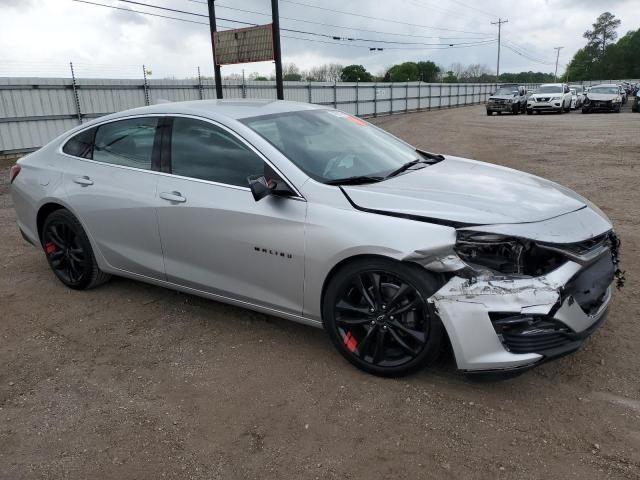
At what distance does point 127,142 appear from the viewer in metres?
4.07

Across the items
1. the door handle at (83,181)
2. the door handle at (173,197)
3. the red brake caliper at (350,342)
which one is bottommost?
the red brake caliper at (350,342)

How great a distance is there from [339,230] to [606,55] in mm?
117858

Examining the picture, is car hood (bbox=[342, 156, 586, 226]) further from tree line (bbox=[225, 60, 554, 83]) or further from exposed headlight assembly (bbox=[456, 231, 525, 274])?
tree line (bbox=[225, 60, 554, 83])

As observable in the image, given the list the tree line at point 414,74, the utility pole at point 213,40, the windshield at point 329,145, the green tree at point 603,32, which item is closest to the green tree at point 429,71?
the tree line at point 414,74

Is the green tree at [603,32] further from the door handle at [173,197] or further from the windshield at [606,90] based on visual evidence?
the door handle at [173,197]

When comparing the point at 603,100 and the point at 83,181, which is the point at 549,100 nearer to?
the point at 603,100

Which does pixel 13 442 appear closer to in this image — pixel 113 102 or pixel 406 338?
pixel 406 338

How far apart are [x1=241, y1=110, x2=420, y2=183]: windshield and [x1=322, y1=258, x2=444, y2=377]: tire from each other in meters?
0.70

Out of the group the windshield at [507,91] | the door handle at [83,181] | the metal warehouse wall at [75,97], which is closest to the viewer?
the door handle at [83,181]

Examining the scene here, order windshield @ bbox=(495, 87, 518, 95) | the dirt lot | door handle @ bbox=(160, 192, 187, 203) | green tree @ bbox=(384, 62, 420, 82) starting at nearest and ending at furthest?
the dirt lot → door handle @ bbox=(160, 192, 187, 203) → windshield @ bbox=(495, 87, 518, 95) → green tree @ bbox=(384, 62, 420, 82)

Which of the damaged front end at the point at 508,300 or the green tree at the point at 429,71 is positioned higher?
the green tree at the point at 429,71

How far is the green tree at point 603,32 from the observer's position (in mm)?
105375

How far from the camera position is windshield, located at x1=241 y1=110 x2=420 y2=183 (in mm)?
3387

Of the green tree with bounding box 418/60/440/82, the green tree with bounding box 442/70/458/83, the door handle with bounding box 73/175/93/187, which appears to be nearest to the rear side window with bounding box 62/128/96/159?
the door handle with bounding box 73/175/93/187
